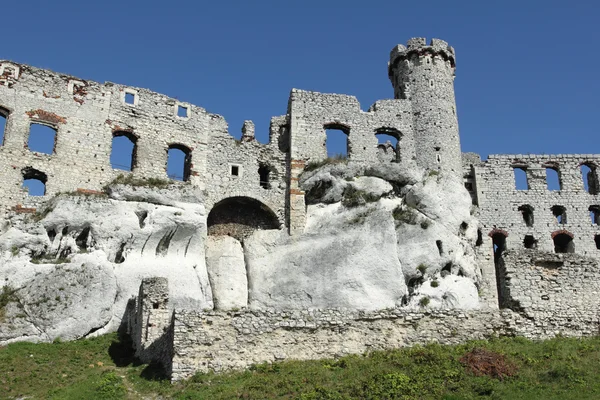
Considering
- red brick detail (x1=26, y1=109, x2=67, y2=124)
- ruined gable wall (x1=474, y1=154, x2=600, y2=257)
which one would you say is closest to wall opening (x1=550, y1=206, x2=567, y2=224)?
ruined gable wall (x1=474, y1=154, x2=600, y2=257)

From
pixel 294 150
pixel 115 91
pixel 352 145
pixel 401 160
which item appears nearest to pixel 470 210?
pixel 401 160

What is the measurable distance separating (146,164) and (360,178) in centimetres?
1056

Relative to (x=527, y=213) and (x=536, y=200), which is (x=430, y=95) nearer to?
(x=536, y=200)

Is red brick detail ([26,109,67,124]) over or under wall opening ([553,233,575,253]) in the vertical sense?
over

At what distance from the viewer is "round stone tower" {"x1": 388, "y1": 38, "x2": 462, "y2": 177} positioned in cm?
3688

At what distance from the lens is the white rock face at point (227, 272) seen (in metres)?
30.4

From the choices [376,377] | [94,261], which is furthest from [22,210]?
[376,377]

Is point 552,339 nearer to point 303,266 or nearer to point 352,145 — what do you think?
point 303,266

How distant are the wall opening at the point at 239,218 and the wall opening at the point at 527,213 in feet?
49.1

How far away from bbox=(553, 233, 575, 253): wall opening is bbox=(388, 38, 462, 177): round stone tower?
24.8 ft

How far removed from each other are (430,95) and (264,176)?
35.2 ft

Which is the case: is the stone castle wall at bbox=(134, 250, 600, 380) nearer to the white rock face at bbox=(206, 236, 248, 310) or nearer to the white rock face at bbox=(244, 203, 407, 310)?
the white rock face at bbox=(244, 203, 407, 310)

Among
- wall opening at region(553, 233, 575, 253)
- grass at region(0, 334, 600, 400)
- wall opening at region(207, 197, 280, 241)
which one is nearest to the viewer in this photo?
grass at region(0, 334, 600, 400)

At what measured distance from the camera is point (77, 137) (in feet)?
103
